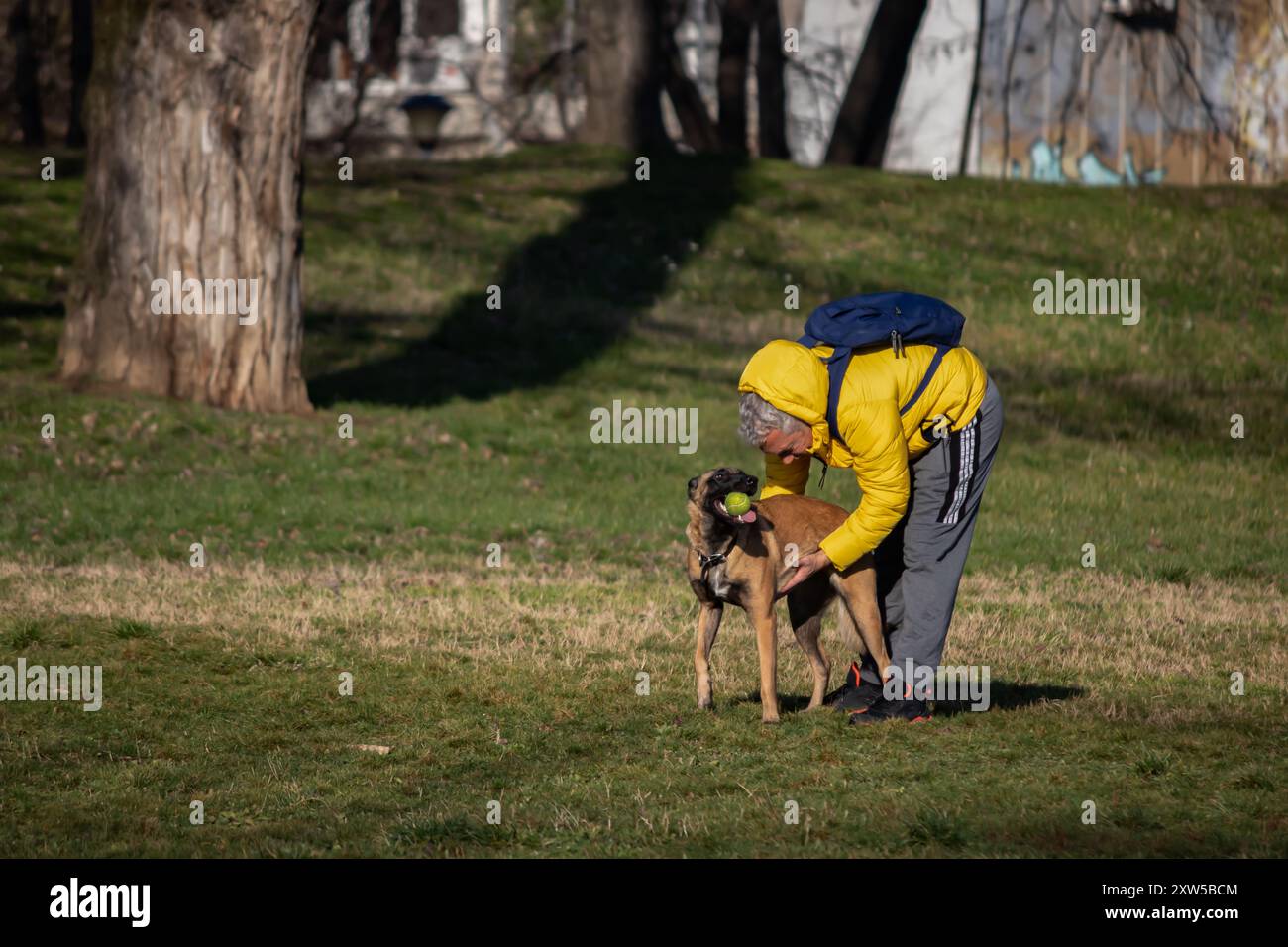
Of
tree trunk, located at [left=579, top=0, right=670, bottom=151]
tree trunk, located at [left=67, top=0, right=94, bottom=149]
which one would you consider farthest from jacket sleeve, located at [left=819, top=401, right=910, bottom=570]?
tree trunk, located at [left=67, top=0, right=94, bottom=149]

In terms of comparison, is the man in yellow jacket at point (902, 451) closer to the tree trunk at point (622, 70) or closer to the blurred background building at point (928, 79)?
the tree trunk at point (622, 70)

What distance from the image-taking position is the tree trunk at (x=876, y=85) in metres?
26.9

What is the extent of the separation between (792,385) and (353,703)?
313 cm

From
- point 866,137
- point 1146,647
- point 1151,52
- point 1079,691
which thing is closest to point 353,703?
point 1079,691

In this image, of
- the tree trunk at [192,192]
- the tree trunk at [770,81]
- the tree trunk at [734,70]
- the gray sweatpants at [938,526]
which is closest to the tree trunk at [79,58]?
the tree trunk at [734,70]

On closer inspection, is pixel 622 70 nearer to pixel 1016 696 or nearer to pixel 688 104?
pixel 688 104

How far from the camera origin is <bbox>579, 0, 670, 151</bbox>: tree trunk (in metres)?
27.2

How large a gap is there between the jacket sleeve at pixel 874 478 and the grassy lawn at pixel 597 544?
0.97 meters

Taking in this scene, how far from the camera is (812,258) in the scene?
901 inches

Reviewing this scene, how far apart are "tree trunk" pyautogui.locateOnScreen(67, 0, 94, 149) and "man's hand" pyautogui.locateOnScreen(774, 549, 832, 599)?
77.8 ft

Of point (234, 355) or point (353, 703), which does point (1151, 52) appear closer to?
point (234, 355)

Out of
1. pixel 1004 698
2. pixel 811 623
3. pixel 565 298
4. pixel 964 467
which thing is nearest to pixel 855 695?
pixel 811 623

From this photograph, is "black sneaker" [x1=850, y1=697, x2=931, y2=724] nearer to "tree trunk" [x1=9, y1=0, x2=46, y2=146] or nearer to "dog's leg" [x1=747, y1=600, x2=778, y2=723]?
"dog's leg" [x1=747, y1=600, x2=778, y2=723]

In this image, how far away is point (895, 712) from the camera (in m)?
7.91
